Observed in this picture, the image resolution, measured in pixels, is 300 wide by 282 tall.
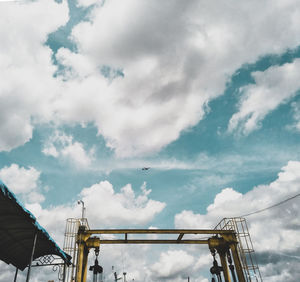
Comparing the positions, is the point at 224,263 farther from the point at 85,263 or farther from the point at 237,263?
the point at 85,263

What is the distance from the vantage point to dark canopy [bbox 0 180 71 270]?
605cm

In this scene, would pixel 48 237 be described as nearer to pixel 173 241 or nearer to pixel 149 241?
pixel 149 241

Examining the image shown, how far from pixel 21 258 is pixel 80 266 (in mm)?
3107

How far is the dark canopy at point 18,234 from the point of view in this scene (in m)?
6.05

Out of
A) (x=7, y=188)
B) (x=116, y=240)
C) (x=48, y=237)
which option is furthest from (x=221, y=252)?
(x=7, y=188)

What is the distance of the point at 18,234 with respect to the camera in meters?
9.15

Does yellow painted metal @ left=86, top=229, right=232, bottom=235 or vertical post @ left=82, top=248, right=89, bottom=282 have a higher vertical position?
yellow painted metal @ left=86, top=229, right=232, bottom=235

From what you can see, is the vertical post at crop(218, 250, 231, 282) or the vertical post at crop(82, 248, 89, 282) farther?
the vertical post at crop(218, 250, 231, 282)

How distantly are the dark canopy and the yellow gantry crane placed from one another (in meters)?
2.34

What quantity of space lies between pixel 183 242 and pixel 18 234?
1032cm

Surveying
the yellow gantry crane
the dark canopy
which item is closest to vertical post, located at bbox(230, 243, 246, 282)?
the yellow gantry crane

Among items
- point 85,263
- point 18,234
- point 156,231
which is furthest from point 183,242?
point 18,234

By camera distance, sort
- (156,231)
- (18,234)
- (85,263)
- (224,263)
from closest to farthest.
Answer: (18,234) → (85,263) → (156,231) → (224,263)

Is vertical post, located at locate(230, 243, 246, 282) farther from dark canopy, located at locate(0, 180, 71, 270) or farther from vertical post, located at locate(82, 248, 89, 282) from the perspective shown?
dark canopy, located at locate(0, 180, 71, 270)
